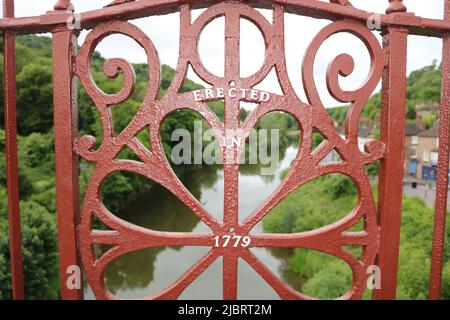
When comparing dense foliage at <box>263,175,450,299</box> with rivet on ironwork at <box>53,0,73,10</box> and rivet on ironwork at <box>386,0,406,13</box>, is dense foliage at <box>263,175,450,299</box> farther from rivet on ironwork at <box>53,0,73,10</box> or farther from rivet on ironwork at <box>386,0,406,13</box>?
rivet on ironwork at <box>53,0,73,10</box>

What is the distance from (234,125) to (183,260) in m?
14.6

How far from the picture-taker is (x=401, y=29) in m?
1.43

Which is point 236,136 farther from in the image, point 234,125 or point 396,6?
point 396,6

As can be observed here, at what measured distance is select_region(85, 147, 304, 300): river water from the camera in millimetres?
12961

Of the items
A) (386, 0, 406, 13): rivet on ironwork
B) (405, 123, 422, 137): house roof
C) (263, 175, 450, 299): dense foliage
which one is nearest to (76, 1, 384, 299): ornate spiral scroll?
(386, 0, 406, 13): rivet on ironwork

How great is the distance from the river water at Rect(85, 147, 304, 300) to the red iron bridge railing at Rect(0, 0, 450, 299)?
6.52 m

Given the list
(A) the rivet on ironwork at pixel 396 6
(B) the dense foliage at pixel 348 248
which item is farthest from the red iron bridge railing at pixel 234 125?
(B) the dense foliage at pixel 348 248

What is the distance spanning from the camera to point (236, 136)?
143 centimetres

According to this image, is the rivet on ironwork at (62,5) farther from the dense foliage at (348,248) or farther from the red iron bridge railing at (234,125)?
the dense foliage at (348,248)

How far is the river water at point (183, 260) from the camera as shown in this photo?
42.5ft

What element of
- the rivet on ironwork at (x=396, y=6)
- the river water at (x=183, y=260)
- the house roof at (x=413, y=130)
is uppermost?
the rivet on ironwork at (x=396, y=6)
